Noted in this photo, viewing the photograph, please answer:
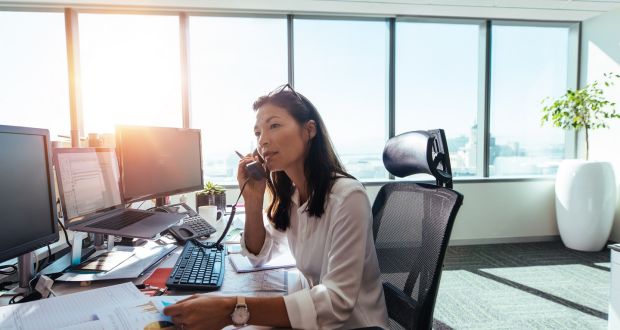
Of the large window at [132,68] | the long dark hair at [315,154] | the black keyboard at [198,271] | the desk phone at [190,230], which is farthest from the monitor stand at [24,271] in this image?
the large window at [132,68]

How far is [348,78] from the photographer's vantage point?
3660 millimetres

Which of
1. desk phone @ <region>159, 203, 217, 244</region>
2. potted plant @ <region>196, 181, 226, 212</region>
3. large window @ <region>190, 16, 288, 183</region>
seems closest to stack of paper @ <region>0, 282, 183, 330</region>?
desk phone @ <region>159, 203, 217, 244</region>

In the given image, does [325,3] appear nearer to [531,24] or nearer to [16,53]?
[531,24]

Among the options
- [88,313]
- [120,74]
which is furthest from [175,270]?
[120,74]

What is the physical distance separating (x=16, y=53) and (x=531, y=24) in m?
5.29

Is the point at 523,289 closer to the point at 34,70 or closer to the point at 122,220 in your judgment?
the point at 122,220

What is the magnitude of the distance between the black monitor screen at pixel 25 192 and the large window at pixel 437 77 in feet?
10.7

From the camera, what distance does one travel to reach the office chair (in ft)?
3.05

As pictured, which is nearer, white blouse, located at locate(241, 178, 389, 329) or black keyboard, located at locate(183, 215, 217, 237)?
white blouse, located at locate(241, 178, 389, 329)

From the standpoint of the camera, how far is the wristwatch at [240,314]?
741 mm

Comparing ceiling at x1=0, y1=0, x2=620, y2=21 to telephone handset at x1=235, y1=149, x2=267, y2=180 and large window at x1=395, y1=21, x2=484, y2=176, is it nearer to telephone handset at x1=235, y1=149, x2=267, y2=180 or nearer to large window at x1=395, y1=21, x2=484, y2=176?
large window at x1=395, y1=21, x2=484, y2=176

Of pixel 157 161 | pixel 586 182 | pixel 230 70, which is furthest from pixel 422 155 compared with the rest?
pixel 586 182

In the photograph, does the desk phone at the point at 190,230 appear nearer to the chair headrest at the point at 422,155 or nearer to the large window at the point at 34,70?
the chair headrest at the point at 422,155

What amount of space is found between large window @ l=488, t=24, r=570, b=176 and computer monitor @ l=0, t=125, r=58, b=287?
395 cm
